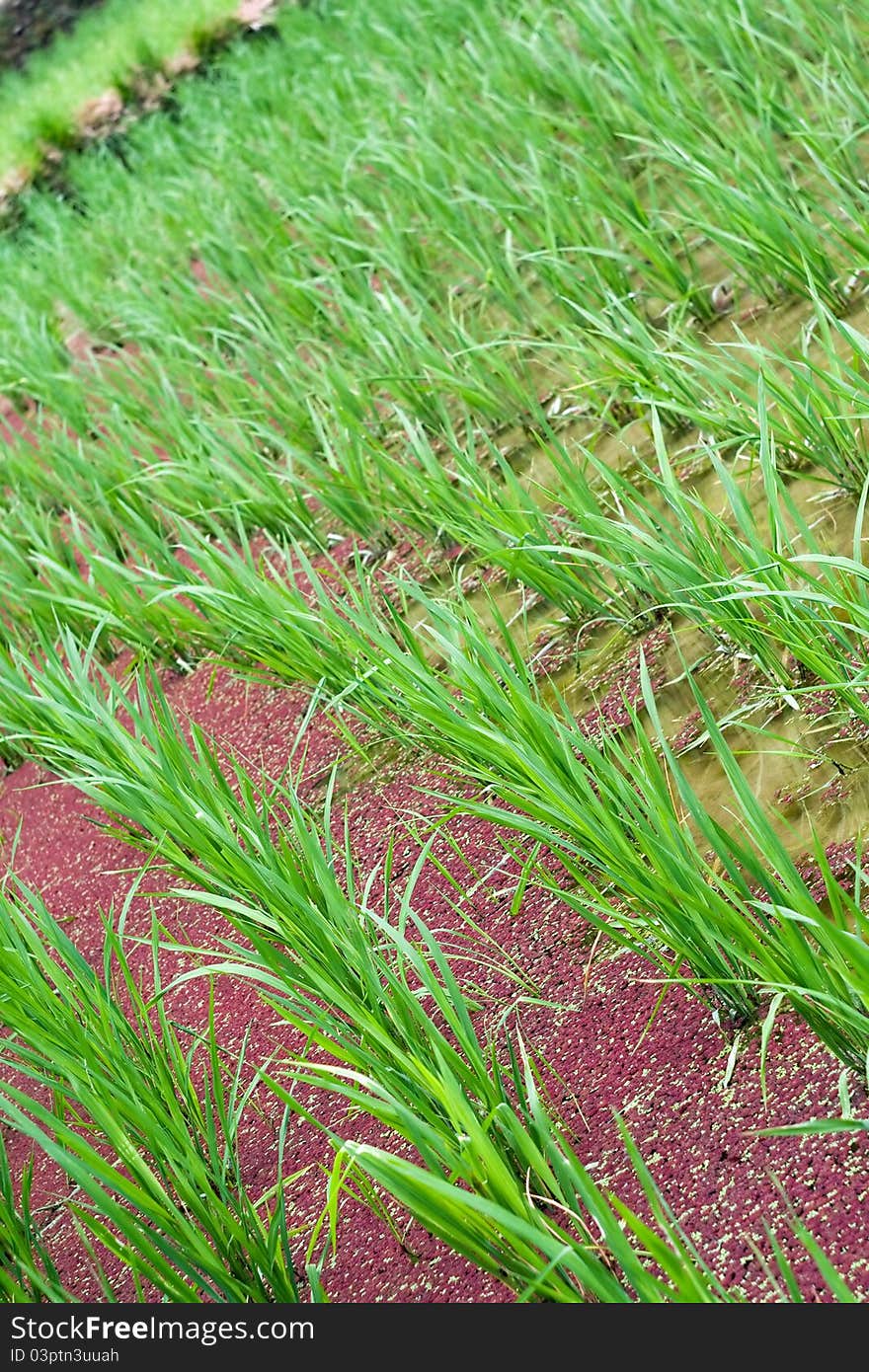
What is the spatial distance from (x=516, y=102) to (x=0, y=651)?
1.67m

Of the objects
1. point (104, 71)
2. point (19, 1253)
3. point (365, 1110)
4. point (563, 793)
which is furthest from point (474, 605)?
point (104, 71)

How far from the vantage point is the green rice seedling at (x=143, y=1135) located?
1.09 metres

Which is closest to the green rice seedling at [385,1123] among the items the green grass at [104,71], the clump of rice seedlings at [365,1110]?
the clump of rice seedlings at [365,1110]

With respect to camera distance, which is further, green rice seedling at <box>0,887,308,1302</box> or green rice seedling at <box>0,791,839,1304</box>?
green rice seedling at <box>0,887,308,1302</box>

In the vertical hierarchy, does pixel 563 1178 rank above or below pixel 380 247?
below

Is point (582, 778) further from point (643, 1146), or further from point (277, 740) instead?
point (277, 740)

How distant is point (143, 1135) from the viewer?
124 cm

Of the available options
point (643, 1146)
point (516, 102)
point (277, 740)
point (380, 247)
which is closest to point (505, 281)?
point (380, 247)

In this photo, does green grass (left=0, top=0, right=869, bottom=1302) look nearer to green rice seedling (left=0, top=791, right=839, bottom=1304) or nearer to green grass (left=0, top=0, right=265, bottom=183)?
green rice seedling (left=0, top=791, right=839, bottom=1304)

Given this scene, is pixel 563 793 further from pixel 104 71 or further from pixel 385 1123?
pixel 104 71

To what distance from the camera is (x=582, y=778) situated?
122 centimetres

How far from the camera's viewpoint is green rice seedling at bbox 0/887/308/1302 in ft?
3.58

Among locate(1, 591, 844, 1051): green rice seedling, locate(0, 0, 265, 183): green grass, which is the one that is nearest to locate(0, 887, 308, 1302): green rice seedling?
locate(1, 591, 844, 1051): green rice seedling

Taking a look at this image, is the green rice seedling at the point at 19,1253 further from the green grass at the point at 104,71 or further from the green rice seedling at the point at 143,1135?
the green grass at the point at 104,71
